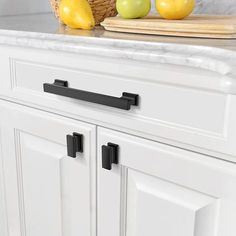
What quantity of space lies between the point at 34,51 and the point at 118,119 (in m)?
0.27

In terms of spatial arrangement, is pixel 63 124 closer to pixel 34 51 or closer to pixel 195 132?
pixel 34 51

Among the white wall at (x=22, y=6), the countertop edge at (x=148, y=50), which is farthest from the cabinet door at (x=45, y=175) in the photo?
the white wall at (x=22, y=6)

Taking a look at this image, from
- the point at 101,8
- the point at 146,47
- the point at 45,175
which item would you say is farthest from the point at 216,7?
the point at 45,175

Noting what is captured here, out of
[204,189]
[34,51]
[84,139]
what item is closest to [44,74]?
[34,51]

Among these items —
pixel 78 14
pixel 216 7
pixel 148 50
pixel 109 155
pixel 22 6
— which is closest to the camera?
pixel 148 50

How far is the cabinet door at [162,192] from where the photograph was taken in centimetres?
66

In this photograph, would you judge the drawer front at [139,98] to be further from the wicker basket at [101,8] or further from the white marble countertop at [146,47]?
the wicker basket at [101,8]

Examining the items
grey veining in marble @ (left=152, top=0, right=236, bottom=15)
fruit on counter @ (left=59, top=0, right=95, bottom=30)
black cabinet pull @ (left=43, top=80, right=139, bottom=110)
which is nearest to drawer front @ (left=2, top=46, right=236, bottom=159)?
black cabinet pull @ (left=43, top=80, right=139, bottom=110)

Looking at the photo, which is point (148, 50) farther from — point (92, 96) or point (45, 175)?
point (45, 175)

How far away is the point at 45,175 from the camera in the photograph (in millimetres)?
952

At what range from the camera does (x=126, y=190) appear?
792 mm

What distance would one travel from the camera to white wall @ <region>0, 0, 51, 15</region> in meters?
1.38

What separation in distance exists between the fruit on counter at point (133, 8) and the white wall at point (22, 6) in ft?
2.14

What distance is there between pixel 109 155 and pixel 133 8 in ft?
1.04
